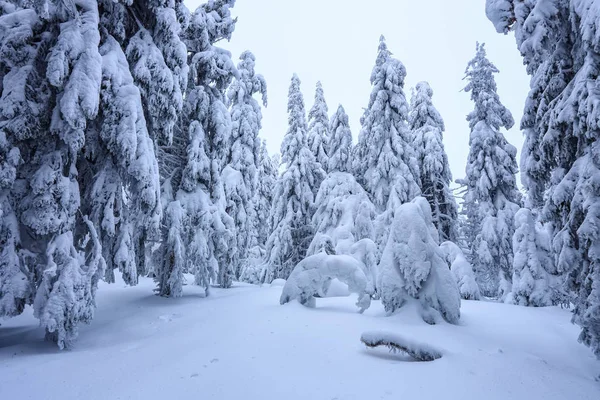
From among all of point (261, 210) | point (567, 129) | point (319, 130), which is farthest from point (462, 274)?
point (261, 210)

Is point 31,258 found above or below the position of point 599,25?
below

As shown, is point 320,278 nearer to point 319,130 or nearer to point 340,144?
point 340,144

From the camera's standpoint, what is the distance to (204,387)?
429cm

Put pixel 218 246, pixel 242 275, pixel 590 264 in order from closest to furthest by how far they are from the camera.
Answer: pixel 590 264
pixel 218 246
pixel 242 275

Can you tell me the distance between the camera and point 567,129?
19.0 feet

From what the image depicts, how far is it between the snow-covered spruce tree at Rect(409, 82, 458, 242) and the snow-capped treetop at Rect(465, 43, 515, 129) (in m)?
2.20

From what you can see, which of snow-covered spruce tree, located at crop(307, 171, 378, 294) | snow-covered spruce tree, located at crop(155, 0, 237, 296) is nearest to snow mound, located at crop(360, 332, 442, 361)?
snow-covered spruce tree, located at crop(155, 0, 237, 296)

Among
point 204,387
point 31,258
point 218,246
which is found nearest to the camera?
point 204,387

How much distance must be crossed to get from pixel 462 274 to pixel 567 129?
11691 millimetres

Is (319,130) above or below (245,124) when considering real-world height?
above

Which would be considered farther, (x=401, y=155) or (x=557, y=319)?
(x=401, y=155)

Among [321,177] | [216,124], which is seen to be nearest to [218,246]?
[216,124]

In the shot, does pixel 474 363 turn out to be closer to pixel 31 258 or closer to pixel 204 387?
pixel 204 387

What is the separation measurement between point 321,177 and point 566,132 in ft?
59.2
